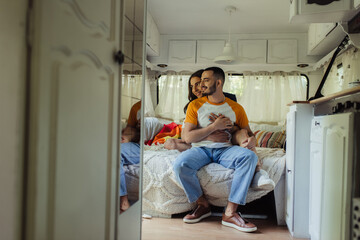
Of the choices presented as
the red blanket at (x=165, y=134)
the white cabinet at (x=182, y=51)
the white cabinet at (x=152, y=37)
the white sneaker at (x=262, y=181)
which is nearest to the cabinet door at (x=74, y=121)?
the white sneaker at (x=262, y=181)

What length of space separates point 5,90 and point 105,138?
1.68 feet

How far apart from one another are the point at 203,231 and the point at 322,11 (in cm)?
181

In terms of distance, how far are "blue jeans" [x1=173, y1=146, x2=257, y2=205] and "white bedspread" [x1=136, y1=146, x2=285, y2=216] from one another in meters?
0.06

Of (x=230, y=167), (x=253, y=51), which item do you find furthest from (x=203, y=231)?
(x=253, y=51)

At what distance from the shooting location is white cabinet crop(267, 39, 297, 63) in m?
3.99

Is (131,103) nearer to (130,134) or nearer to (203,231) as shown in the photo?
(130,134)

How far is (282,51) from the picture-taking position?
4012 millimetres

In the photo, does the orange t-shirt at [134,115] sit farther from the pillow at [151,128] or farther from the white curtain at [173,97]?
the white curtain at [173,97]

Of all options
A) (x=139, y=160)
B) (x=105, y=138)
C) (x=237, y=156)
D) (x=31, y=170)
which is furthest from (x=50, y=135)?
(x=237, y=156)

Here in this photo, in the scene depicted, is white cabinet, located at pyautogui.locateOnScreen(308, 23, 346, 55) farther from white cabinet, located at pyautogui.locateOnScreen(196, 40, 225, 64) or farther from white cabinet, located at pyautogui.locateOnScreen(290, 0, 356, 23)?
white cabinet, located at pyautogui.locateOnScreen(196, 40, 225, 64)

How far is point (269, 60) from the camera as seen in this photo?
4027mm

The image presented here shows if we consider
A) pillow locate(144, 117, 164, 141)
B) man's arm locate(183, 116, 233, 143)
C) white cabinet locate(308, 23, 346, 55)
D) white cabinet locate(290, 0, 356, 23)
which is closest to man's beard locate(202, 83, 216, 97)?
man's arm locate(183, 116, 233, 143)

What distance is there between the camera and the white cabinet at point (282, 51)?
13.1 feet

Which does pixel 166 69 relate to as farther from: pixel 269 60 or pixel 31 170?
pixel 31 170
